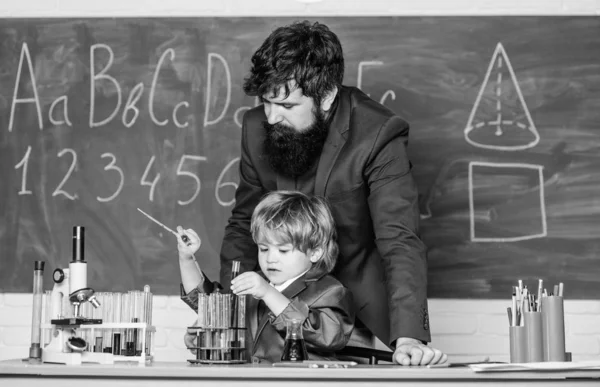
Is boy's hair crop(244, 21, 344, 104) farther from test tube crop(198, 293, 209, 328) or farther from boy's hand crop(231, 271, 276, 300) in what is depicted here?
test tube crop(198, 293, 209, 328)

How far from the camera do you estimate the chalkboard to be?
2.92 m

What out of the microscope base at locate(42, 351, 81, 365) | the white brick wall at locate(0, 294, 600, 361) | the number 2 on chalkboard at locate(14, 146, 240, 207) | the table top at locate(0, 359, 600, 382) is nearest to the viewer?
the table top at locate(0, 359, 600, 382)

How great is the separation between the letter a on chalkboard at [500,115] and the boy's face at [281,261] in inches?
38.9

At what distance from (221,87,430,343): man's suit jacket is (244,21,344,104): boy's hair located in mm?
100

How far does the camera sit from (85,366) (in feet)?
5.13

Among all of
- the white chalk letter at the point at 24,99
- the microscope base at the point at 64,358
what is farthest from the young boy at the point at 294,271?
the white chalk letter at the point at 24,99

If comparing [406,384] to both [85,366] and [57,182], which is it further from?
[57,182]

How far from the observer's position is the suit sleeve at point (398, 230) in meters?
2.06

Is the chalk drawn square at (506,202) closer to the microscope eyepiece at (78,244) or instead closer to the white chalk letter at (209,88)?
the white chalk letter at (209,88)

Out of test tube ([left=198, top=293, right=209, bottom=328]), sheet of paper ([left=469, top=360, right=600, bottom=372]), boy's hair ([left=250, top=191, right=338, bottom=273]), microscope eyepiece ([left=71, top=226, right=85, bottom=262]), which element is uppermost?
boy's hair ([left=250, top=191, right=338, bottom=273])

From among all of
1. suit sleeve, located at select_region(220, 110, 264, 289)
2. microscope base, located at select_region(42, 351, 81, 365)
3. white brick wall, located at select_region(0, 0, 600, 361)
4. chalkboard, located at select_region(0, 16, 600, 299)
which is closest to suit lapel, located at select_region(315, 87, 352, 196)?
suit sleeve, located at select_region(220, 110, 264, 289)

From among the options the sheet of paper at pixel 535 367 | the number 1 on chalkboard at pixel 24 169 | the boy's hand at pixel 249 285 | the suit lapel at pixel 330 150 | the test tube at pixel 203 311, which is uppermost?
the number 1 on chalkboard at pixel 24 169

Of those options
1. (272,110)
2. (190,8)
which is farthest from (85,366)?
(190,8)

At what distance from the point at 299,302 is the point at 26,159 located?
1423mm
